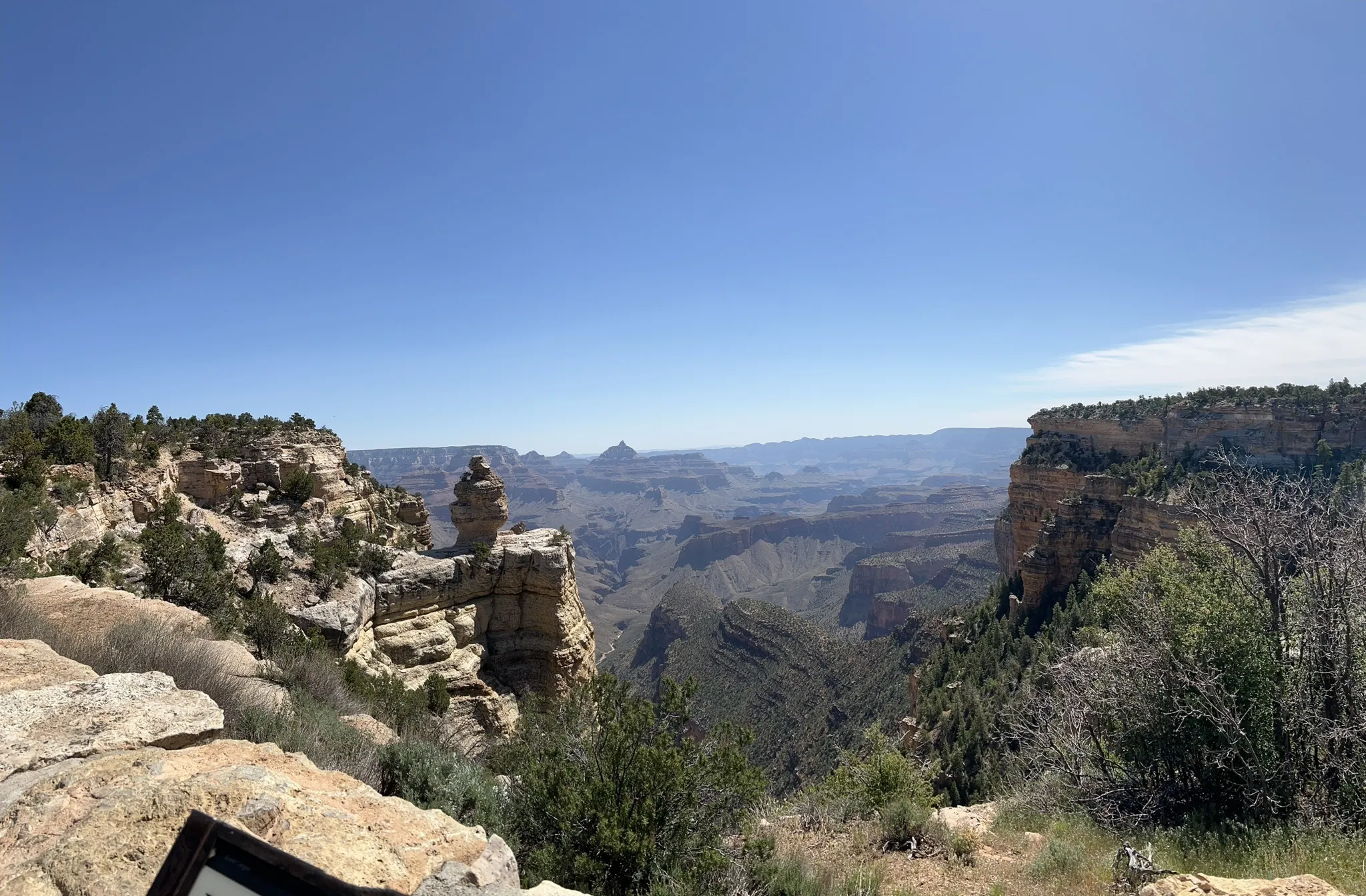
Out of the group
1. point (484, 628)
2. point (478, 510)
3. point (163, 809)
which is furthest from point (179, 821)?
point (478, 510)

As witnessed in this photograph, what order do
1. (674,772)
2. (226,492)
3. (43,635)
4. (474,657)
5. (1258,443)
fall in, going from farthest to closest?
(1258,443) → (226,492) → (474,657) → (43,635) → (674,772)

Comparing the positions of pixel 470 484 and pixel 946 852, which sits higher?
pixel 470 484

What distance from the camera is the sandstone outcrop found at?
4648mm

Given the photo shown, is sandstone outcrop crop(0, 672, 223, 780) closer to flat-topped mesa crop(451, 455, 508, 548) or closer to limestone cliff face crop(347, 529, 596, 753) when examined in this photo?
limestone cliff face crop(347, 529, 596, 753)

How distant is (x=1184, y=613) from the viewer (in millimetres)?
8648

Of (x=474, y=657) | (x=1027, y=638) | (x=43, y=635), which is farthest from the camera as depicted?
(x=1027, y=638)

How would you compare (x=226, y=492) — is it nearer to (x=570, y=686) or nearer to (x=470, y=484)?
(x=470, y=484)

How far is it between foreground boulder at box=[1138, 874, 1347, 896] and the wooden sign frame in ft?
20.9

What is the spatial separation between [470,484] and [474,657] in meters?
5.54

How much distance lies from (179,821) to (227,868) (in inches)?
88.2

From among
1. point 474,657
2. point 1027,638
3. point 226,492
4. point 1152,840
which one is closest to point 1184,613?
point 1152,840

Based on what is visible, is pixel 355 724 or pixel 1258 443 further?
pixel 1258 443

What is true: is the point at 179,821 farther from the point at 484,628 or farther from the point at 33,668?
the point at 484,628

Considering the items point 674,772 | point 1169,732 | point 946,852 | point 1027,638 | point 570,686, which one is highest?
point 674,772
